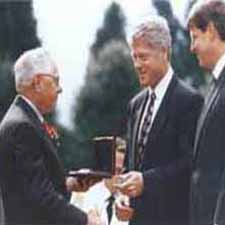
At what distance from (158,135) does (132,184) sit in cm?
25

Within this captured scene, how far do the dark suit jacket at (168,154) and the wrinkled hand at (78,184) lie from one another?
0.19 meters

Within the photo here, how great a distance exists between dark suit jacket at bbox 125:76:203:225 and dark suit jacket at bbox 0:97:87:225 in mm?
320

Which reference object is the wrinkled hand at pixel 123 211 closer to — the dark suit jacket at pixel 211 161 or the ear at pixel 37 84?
the dark suit jacket at pixel 211 161

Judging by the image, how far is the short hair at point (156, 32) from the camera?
5.67 meters

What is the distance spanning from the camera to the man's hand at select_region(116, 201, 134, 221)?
5738 mm

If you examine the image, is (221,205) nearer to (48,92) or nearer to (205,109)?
(205,109)

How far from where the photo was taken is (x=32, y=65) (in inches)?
225

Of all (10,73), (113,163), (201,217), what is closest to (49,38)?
(10,73)

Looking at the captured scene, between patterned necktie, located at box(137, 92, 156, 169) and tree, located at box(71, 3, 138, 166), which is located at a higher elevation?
tree, located at box(71, 3, 138, 166)

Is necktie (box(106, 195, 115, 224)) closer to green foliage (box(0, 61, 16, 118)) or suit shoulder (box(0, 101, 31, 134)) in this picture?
suit shoulder (box(0, 101, 31, 134))

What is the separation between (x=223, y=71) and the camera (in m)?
5.69

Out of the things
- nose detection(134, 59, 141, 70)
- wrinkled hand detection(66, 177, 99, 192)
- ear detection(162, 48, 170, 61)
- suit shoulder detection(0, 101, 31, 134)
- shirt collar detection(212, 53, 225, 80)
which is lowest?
wrinkled hand detection(66, 177, 99, 192)

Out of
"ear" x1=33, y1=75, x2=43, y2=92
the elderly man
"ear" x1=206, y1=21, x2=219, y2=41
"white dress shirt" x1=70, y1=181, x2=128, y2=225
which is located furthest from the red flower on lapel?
"ear" x1=206, y1=21, x2=219, y2=41

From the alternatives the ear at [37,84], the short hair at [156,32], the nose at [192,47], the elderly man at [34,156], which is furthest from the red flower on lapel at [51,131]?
the nose at [192,47]
